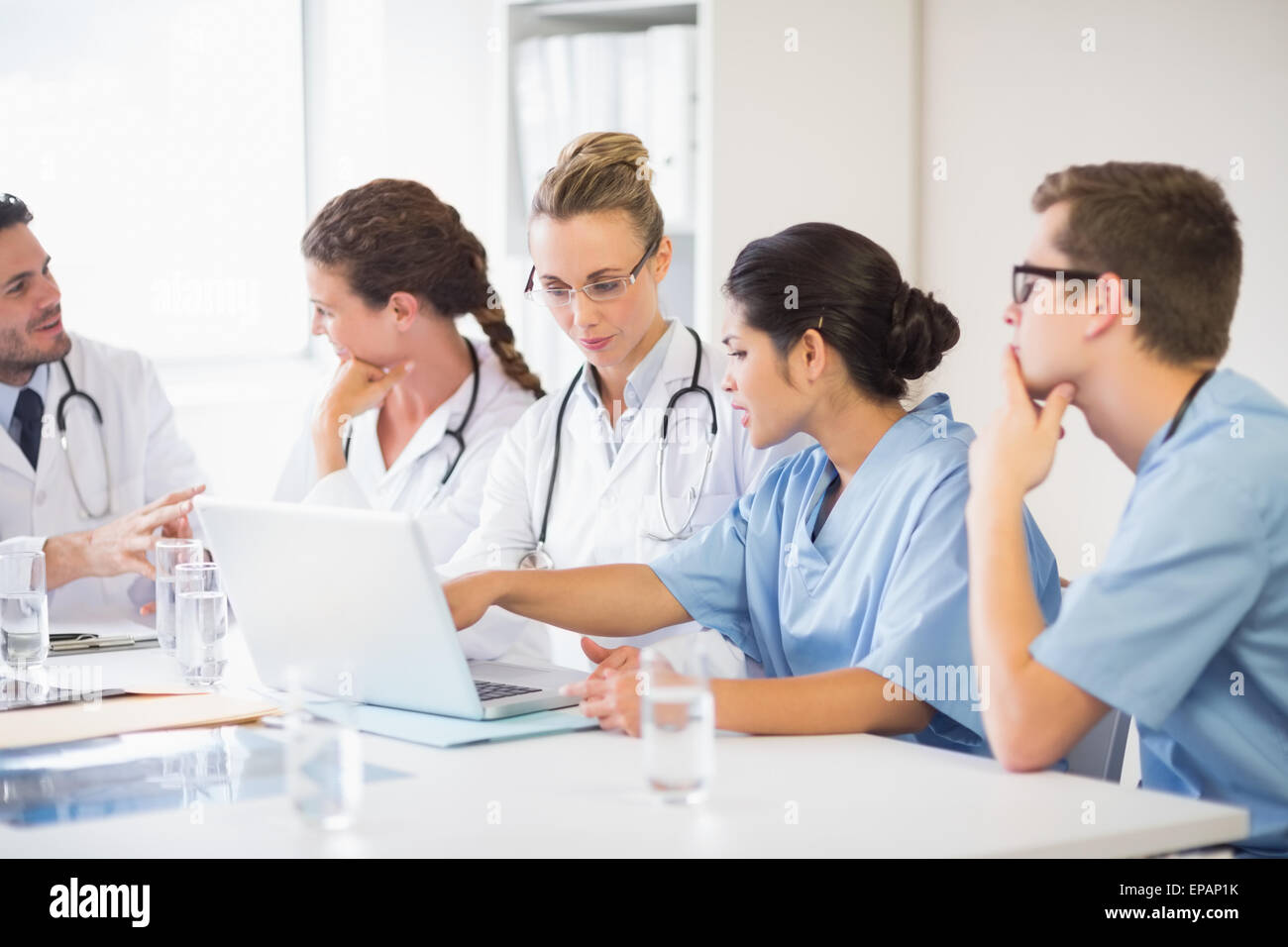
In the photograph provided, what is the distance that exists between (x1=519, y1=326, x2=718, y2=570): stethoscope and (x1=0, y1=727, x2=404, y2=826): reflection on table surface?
805 millimetres

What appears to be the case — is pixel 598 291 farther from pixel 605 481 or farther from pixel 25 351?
pixel 25 351

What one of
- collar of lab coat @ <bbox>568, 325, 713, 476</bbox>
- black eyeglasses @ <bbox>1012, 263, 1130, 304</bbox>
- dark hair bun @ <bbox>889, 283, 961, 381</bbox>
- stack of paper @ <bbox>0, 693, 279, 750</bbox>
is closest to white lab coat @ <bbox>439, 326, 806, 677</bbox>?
collar of lab coat @ <bbox>568, 325, 713, 476</bbox>

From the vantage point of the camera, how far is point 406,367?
8.82 feet

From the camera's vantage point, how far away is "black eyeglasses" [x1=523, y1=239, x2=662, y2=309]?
2240 mm

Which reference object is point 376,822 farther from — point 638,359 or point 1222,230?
point 638,359

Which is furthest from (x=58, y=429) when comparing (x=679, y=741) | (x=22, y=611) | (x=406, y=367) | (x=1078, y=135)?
(x=1078, y=135)

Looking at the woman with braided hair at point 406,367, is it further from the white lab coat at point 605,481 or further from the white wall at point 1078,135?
the white wall at point 1078,135

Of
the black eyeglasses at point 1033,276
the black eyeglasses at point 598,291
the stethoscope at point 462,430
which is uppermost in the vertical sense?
the black eyeglasses at point 1033,276

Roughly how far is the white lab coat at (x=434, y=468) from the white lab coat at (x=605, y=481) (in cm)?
14

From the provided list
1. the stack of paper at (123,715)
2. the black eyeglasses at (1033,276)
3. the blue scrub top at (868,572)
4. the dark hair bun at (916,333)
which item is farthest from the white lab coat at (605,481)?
the black eyeglasses at (1033,276)

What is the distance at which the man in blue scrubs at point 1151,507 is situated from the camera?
1.32 m

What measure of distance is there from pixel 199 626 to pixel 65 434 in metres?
0.99

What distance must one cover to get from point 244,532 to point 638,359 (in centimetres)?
87

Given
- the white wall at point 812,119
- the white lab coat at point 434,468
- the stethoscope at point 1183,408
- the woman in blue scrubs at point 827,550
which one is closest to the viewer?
the stethoscope at point 1183,408
